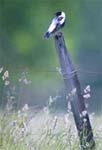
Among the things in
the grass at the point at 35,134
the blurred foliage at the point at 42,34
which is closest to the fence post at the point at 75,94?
the grass at the point at 35,134

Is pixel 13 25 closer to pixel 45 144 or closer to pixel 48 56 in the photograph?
pixel 48 56

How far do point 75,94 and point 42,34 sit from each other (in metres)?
1.34

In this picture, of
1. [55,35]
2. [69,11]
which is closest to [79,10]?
[69,11]

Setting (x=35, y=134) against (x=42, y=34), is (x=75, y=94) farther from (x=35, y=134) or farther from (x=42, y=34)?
(x=42, y=34)

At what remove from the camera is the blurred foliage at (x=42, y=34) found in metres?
5.32

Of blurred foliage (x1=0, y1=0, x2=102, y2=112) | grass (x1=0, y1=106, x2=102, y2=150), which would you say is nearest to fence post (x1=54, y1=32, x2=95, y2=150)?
grass (x1=0, y1=106, x2=102, y2=150)

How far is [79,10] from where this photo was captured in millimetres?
5340

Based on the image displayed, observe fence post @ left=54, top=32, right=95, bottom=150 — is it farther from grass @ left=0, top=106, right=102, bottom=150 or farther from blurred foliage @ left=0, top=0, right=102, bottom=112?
blurred foliage @ left=0, top=0, right=102, bottom=112

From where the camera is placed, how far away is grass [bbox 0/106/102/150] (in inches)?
157

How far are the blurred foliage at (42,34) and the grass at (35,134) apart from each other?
1.08 metres

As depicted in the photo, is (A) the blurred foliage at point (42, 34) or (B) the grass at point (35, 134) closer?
(B) the grass at point (35, 134)

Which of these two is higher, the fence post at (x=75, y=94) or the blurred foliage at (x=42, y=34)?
the blurred foliage at (x=42, y=34)

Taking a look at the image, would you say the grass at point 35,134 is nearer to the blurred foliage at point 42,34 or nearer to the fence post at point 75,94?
the fence post at point 75,94

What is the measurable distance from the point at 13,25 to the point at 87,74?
0.73 m
